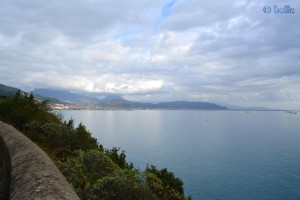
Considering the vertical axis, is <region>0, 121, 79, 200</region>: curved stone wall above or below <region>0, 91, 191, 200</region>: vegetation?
above

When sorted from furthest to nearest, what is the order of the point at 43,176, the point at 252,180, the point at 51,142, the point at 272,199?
the point at 252,180 < the point at 272,199 < the point at 51,142 < the point at 43,176

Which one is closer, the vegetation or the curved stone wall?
the curved stone wall

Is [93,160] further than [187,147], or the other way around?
[187,147]

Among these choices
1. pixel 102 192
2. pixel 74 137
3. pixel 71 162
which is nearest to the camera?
pixel 102 192

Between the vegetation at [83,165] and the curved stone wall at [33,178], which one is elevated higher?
the curved stone wall at [33,178]

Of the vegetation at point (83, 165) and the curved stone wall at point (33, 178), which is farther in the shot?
the vegetation at point (83, 165)

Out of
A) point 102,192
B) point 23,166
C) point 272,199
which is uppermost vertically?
point 23,166

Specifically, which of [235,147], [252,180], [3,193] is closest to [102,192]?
[3,193]

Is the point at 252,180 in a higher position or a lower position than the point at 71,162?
lower

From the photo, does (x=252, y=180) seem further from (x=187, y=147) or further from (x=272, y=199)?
(x=187, y=147)

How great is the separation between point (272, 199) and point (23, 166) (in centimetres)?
4546

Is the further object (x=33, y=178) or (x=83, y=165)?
(x=83, y=165)

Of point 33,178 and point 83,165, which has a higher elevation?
point 33,178

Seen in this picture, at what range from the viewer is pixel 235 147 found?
290ft
